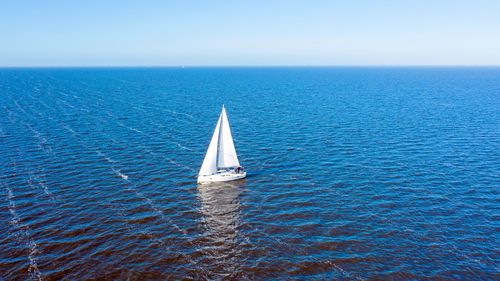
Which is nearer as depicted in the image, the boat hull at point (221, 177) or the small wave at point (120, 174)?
the boat hull at point (221, 177)

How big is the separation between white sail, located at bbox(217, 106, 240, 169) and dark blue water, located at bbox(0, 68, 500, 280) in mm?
3842

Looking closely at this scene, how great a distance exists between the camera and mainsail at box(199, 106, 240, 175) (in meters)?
51.9

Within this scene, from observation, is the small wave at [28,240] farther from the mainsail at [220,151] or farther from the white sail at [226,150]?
the white sail at [226,150]

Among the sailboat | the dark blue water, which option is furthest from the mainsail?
the dark blue water

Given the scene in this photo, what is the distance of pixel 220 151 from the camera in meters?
53.7

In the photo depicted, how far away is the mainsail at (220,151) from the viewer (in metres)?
51.9

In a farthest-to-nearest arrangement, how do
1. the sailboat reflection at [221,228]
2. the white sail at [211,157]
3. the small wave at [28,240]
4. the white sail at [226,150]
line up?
the white sail at [226,150]
the white sail at [211,157]
the sailboat reflection at [221,228]
the small wave at [28,240]

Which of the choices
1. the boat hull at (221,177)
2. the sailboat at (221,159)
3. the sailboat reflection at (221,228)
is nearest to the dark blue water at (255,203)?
the sailboat reflection at (221,228)

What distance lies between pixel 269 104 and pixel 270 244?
310ft

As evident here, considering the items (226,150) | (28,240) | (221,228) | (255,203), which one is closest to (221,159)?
(226,150)

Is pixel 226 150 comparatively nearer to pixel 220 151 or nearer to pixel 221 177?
pixel 220 151

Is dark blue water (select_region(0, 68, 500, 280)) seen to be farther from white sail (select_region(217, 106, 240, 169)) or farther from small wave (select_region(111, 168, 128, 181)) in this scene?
white sail (select_region(217, 106, 240, 169))

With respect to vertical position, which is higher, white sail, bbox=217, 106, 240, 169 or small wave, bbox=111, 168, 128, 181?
white sail, bbox=217, 106, 240, 169

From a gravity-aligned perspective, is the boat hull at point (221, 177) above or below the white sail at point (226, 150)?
below
